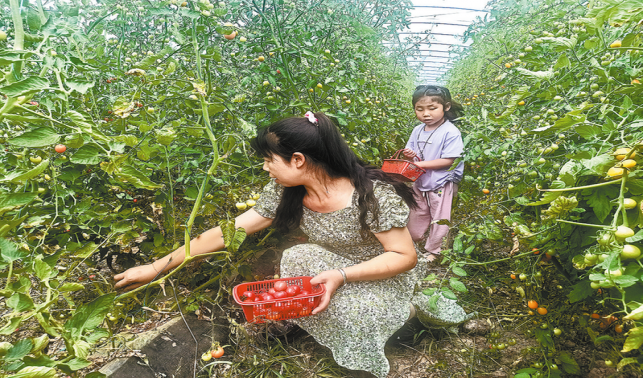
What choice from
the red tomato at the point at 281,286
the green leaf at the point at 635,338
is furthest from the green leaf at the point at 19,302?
the green leaf at the point at 635,338

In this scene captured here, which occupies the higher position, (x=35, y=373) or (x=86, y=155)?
(x=86, y=155)

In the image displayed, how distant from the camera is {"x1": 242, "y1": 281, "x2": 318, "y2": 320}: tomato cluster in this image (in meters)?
1.24

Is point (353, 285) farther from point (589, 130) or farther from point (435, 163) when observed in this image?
point (435, 163)

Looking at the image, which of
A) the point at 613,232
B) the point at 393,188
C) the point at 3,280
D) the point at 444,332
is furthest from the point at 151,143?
the point at 444,332

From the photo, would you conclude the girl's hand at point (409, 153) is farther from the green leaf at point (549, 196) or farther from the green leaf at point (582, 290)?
the green leaf at point (549, 196)

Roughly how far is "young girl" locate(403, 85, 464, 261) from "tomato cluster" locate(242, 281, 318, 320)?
1398 millimetres

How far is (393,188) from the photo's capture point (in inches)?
61.0

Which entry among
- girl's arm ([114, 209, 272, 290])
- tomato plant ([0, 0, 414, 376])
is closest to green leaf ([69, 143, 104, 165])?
tomato plant ([0, 0, 414, 376])

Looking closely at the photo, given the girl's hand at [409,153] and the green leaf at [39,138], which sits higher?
the green leaf at [39,138]

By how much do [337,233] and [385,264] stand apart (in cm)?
25

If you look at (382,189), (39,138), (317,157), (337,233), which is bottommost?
(337,233)

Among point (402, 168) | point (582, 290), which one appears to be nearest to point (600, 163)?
point (582, 290)

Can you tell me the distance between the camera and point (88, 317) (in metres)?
0.71

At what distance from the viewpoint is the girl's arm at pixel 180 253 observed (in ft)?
4.21
